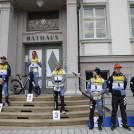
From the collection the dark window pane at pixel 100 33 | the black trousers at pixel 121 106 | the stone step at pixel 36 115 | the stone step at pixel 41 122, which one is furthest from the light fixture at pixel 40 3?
the black trousers at pixel 121 106

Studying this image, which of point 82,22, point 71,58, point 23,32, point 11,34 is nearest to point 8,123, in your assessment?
point 71,58

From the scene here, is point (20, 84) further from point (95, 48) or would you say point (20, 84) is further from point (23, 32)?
point (95, 48)

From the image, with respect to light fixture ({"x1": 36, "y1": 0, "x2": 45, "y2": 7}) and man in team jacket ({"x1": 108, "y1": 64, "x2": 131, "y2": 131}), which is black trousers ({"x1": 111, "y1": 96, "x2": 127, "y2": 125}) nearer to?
man in team jacket ({"x1": 108, "y1": 64, "x2": 131, "y2": 131})

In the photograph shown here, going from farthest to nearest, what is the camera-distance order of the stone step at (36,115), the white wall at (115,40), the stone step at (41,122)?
the white wall at (115,40) → the stone step at (36,115) → the stone step at (41,122)

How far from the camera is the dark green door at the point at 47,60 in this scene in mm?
8562

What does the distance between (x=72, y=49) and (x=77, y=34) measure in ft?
3.23

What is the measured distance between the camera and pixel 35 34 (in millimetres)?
8586

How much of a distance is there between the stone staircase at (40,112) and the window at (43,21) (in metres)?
4.26

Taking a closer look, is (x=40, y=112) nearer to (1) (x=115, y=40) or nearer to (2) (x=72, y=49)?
(2) (x=72, y=49)

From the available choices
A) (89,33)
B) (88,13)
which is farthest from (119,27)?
(88,13)

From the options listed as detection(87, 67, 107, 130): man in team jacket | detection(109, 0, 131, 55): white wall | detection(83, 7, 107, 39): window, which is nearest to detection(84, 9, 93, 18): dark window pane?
detection(83, 7, 107, 39): window

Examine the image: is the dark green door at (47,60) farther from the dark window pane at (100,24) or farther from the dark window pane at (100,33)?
the dark window pane at (100,24)

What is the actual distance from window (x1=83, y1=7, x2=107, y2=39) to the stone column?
134 centimetres

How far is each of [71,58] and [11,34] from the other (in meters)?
3.37
